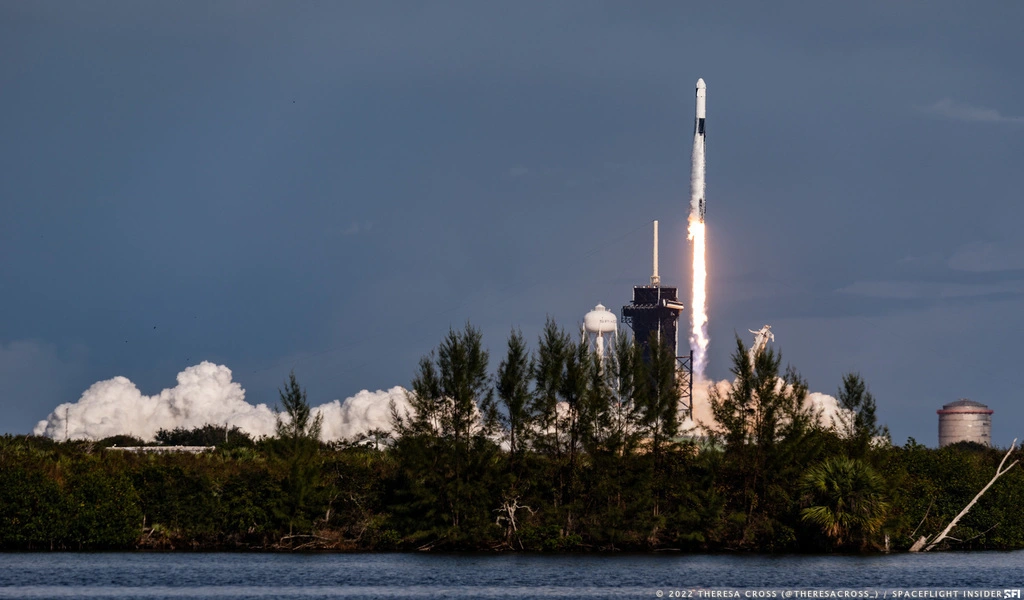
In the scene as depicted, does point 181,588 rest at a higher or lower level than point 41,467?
lower

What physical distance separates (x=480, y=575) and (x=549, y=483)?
669 inches

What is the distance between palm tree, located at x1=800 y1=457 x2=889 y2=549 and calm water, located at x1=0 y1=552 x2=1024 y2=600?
213 centimetres

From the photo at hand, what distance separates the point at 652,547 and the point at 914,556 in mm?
14761

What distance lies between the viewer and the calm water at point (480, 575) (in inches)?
2680

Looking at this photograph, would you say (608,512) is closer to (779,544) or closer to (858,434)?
(779,544)

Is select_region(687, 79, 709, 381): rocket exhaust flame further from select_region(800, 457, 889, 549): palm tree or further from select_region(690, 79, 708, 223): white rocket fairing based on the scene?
select_region(800, 457, 889, 549): palm tree

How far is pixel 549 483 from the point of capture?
91125 mm

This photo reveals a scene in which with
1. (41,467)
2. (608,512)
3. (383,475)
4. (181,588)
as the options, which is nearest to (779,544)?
(608,512)

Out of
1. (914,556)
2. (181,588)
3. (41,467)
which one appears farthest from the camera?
(41,467)

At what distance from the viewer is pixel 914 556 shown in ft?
282

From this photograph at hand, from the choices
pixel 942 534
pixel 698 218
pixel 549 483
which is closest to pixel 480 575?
pixel 549 483

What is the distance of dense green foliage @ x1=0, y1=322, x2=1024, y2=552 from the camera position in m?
87.1

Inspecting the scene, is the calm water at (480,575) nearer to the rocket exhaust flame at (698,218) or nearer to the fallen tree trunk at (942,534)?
the fallen tree trunk at (942,534)

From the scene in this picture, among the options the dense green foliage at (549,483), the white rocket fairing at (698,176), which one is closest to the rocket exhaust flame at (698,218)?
the white rocket fairing at (698,176)
